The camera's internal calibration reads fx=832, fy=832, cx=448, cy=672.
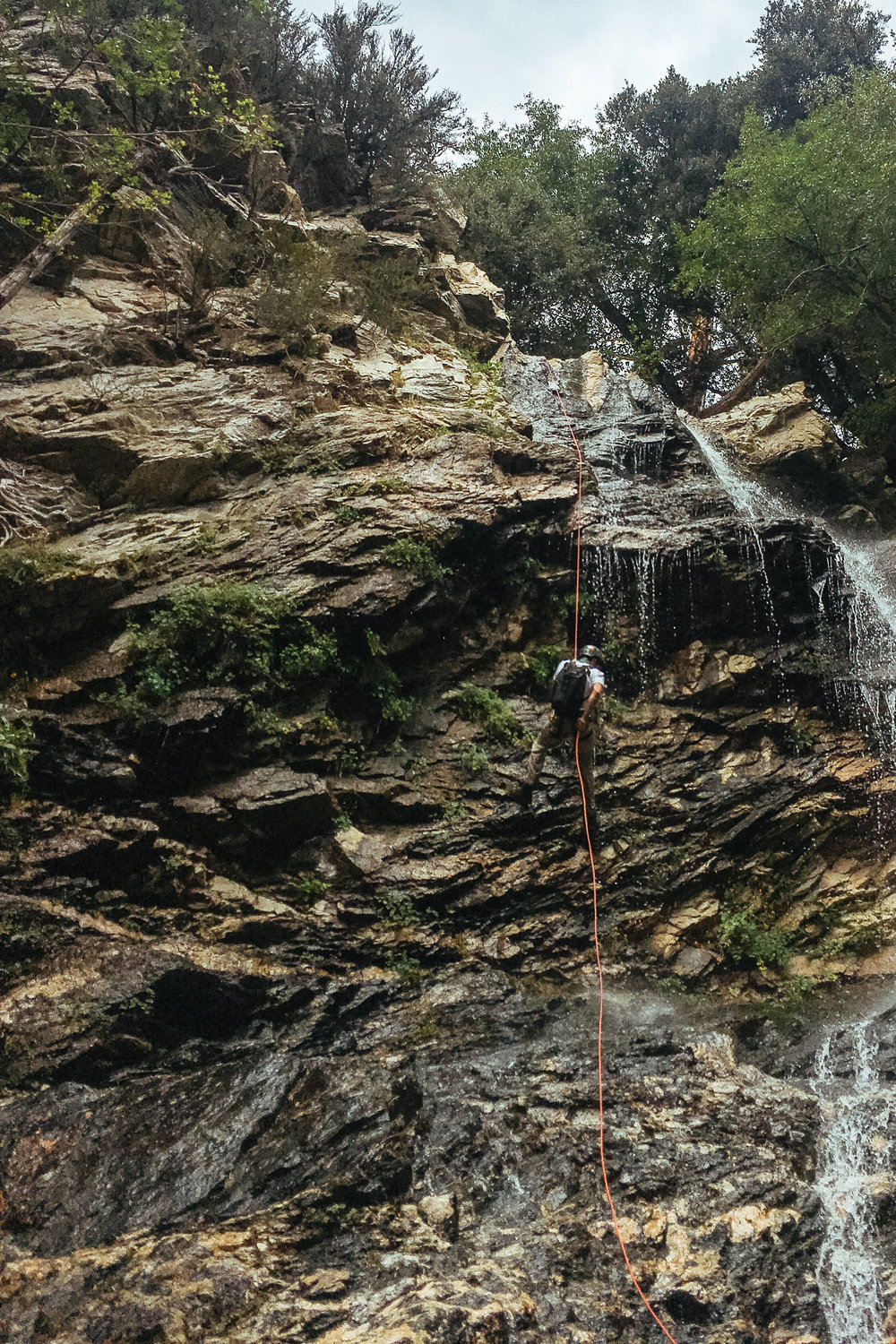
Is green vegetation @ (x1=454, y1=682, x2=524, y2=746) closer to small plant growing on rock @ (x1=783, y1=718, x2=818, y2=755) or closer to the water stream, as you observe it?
the water stream

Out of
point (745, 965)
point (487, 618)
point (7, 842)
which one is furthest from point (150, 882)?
point (745, 965)

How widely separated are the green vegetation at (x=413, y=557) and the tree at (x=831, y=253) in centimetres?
1123

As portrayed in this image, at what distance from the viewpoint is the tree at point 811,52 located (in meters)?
25.0

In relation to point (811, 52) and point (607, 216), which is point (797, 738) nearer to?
point (607, 216)

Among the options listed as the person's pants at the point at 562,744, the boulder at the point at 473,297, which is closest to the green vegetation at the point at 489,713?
the person's pants at the point at 562,744

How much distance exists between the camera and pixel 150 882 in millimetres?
7160

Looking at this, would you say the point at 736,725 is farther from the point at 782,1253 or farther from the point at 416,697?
the point at 782,1253

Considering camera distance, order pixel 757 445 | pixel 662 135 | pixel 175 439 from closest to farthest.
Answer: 1. pixel 175 439
2. pixel 757 445
3. pixel 662 135

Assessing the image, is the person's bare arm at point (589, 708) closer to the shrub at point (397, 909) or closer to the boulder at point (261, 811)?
the shrub at point (397, 909)

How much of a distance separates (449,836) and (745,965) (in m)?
3.26

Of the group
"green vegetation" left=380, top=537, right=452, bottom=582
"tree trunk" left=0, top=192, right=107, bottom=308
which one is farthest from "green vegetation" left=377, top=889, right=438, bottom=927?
"tree trunk" left=0, top=192, right=107, bottom=308

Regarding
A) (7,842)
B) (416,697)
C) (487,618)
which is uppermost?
(487,618)

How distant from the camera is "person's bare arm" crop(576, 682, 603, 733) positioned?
811cm

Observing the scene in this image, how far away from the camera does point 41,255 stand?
36.5ft
